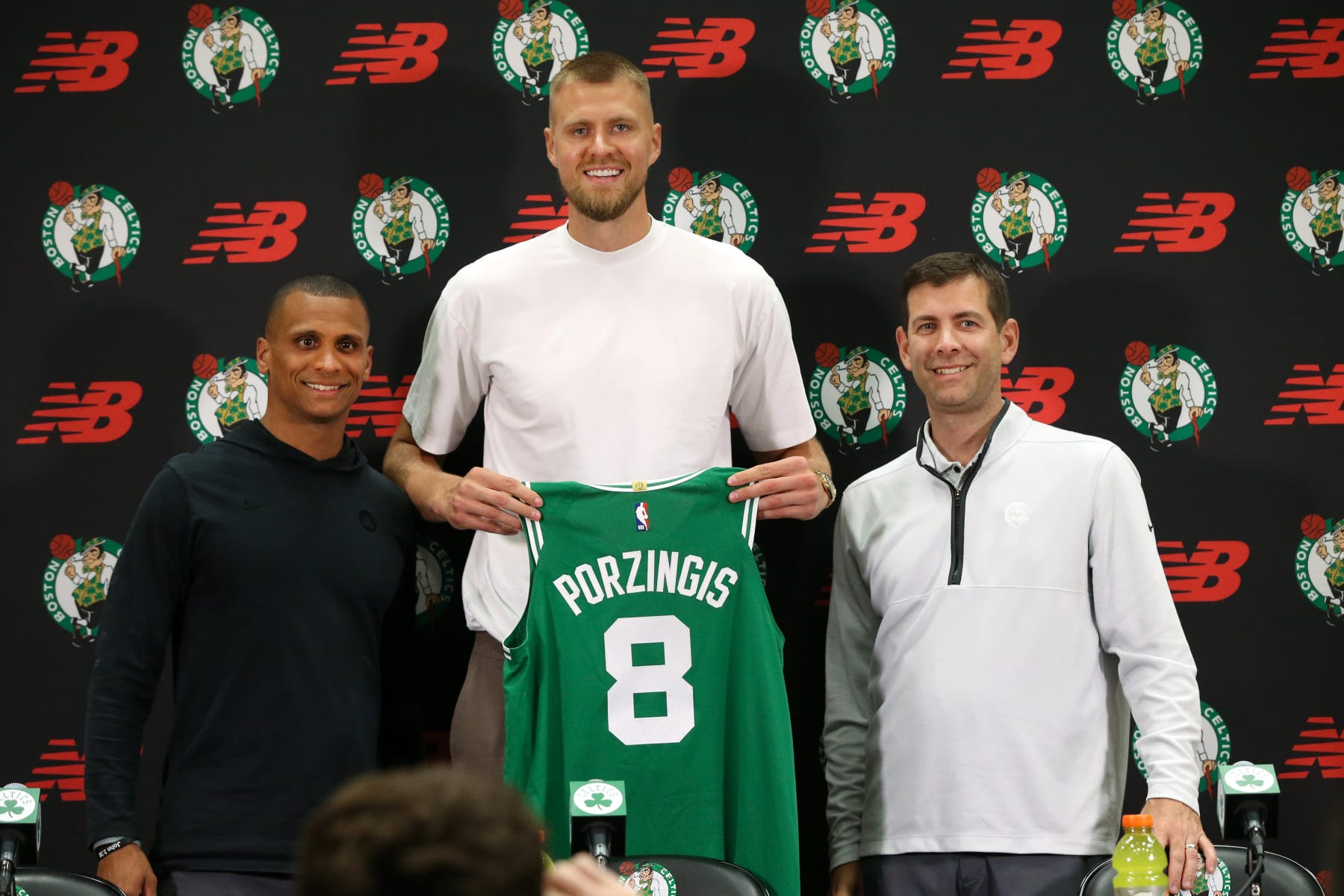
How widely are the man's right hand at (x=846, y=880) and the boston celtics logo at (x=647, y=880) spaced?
2.06 feet

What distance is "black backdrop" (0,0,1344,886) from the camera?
3529 millimetres

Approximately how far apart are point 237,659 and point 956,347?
1.77 m

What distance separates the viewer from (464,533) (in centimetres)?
350

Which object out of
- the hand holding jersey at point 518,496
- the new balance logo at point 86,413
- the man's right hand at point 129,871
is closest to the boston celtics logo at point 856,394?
the hand holding jersey at point 518,496

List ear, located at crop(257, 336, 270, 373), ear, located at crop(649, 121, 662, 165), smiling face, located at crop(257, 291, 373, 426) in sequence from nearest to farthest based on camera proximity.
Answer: smiling face, located at crop(257, 291, 373, 426) → ear, located at crop(257, 336, 270, 373) → ear, located at crop(649, 121, 662, 165)

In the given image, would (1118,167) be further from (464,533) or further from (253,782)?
(253,782)

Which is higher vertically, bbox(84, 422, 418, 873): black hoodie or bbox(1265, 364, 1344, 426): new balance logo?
bbox(1265, 364, 1344, 426): new balance logo

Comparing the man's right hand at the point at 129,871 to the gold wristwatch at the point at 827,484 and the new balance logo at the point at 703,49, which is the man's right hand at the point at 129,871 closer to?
the gold wristwatch at the point at 827,484

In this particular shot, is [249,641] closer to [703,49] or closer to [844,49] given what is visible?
[703,49]

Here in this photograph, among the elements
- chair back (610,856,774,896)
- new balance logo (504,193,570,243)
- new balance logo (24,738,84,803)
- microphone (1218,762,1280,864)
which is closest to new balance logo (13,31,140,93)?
new balance logo (504,193,570,243)

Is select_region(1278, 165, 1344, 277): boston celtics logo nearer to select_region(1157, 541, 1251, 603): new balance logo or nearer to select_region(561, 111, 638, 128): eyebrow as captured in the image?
select_region(1157, 541, 1251, 603): new balance logo

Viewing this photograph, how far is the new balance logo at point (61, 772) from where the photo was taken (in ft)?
11.4

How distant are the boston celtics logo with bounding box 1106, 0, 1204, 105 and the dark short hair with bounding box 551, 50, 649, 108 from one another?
1425mm

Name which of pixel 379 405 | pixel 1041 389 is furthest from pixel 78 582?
pixel 1041 389
